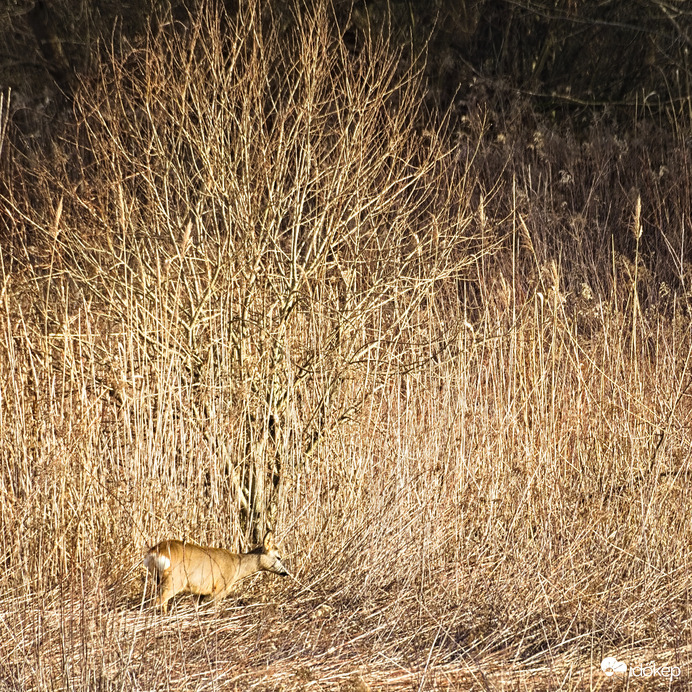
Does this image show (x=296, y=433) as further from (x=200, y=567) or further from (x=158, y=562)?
(x=158, y=562)

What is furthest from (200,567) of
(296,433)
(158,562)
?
(296,433)

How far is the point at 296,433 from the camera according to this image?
207 inches

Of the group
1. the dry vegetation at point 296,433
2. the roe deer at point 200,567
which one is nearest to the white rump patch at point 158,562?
the roe deer at point 200,567

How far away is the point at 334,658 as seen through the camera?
12.6ft

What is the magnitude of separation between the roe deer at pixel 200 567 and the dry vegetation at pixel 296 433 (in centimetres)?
12

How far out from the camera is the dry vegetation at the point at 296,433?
13.6ft

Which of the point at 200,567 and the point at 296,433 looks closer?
the point at 200,567

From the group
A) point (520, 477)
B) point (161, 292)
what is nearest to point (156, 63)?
point (161, 292)

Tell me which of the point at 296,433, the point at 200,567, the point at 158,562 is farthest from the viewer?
the point at 296,433

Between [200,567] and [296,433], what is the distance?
119 centimetres

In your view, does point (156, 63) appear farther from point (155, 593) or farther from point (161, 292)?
point (155, 593)

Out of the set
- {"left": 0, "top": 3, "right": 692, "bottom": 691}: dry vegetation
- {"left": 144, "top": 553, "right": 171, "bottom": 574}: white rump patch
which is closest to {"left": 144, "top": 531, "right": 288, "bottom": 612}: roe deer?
{"left": 144, "top": 553, "right": 171, "bottom": 574}: white rump patch

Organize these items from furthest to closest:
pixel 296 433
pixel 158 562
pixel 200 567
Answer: pixel 296 433 < pixel 200 567 < pixel 158 562

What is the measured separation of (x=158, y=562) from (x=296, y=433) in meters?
1.34
